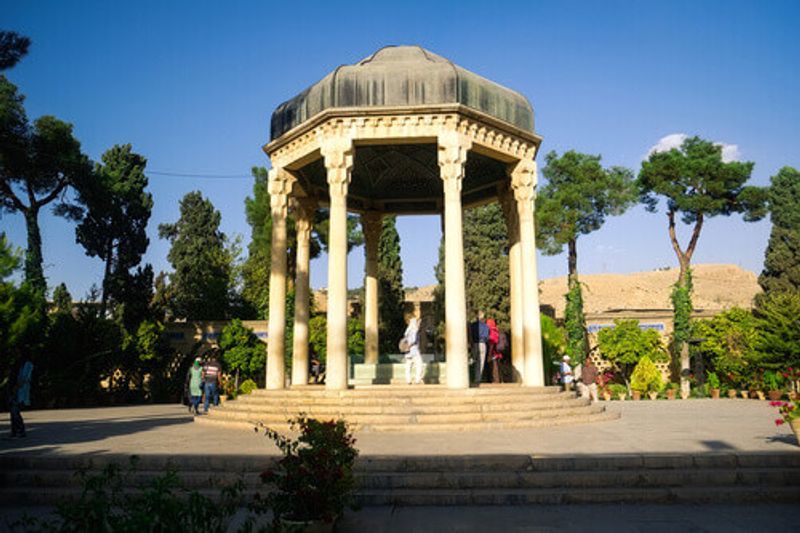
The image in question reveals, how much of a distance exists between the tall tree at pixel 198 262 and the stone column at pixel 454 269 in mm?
24854

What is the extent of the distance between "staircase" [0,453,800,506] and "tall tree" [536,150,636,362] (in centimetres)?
2598

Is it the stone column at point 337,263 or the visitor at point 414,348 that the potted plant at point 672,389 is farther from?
the stone column at point 337,263

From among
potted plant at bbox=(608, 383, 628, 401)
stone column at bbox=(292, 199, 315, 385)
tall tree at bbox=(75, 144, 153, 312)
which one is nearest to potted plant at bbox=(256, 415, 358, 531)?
stone column at bbox=(292, 199, 315, 385)

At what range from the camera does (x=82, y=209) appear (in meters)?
28.8

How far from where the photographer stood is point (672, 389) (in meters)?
24.0

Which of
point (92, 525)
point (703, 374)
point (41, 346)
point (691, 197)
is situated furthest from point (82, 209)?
point (691, 197)

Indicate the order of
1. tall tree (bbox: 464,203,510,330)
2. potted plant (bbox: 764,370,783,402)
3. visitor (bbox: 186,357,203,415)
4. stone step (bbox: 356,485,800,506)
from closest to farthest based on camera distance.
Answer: stone step (bbox: 356,485,800,506), visitor (bbox: 186,357,203,415), potted plant (bbox: 764,370,783,402), tall tree (bbox: 464,203,510,330)

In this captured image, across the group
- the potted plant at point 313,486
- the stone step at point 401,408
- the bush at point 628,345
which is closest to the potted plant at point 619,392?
the bush at point 628,345

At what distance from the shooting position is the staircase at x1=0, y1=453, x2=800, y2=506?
617 cm

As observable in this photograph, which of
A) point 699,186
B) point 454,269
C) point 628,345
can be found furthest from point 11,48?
point 699,186

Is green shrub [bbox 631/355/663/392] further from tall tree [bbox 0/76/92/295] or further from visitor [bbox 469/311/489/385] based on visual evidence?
tall tree [bbox 0/76/92/295]

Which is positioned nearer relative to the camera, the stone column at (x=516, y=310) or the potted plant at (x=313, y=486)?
the potted plant at (x=313, y=486)

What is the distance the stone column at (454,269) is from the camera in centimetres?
1166

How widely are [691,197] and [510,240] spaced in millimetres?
22892
